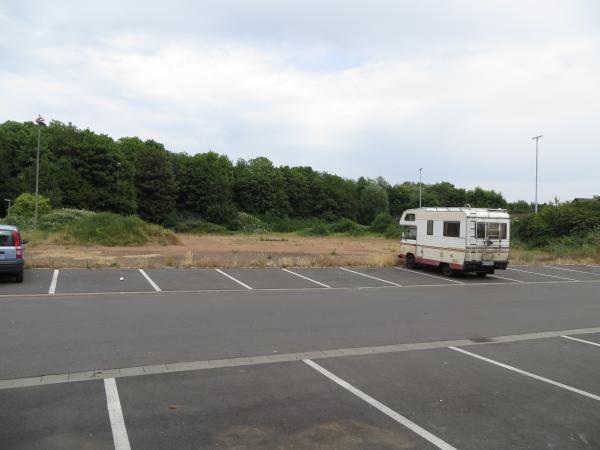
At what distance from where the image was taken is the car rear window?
14.2m

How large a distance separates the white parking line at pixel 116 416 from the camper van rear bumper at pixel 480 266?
1565 cm

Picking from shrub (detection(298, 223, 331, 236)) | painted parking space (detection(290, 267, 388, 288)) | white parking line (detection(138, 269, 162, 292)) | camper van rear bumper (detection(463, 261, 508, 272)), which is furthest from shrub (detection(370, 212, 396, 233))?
white parking line (detection(138, 269, 162, 292))

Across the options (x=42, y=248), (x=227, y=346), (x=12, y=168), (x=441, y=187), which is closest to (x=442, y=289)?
(x=227, y=346)

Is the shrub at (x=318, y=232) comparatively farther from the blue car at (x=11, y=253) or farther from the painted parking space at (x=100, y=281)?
the blue car at (x=11, y=253)

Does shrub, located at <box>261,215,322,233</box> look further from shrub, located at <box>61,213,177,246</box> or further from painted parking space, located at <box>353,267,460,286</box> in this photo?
painted parking space, located at <box>353,267,460,286</box>

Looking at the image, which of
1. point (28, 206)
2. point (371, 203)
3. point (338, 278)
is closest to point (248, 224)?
point (371, 203)

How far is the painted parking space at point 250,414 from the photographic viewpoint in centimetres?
427

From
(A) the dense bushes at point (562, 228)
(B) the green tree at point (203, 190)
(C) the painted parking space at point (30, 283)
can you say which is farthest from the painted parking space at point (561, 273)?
(B) the green tree at point (203, 190)

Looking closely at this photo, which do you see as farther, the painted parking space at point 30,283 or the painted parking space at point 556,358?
the painted parking space at point 30,283

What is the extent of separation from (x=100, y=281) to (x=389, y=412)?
1188cm

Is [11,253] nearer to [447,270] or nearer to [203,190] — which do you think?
[447,270]

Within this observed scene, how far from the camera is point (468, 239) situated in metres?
18.9

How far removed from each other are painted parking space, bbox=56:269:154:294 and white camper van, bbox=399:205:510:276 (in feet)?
37.4

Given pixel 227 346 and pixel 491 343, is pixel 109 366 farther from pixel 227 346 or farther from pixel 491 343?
pixel 491 343
